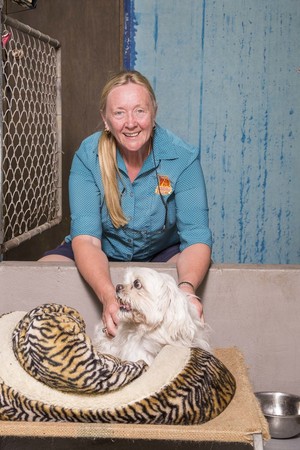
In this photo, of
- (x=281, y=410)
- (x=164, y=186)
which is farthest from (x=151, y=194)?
(x=281, y=410)

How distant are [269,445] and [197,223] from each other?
80 centimetres

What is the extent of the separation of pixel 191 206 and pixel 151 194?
151 millimetres

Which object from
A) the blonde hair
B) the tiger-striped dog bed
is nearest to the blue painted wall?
the blonde hair

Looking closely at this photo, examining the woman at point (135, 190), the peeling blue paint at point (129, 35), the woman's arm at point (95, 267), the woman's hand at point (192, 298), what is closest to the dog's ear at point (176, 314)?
the woman's hand at point (192, 298)

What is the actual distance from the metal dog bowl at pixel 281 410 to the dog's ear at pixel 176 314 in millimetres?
533

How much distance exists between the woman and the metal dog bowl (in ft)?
1.72

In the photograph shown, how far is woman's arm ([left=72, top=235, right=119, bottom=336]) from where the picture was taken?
2461mm

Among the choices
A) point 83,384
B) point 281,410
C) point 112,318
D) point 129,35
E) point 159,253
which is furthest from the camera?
point 129,35

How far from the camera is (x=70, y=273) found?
2.72 metres

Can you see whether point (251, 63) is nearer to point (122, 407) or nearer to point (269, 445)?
point (269, 445)

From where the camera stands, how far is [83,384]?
1943mm

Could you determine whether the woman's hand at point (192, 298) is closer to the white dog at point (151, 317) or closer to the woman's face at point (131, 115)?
the white dog at point (151, 317)

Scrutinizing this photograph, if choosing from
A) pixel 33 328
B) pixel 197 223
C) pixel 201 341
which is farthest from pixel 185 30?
pixel 33 328

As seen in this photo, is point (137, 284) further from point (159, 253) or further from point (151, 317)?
point (159, 253)
